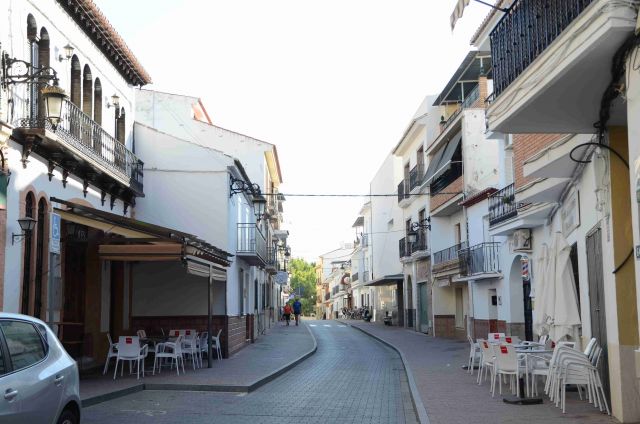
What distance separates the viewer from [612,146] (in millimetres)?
8797

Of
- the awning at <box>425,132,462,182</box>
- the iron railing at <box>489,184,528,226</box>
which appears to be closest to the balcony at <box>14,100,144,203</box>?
the iron railing at <box>489,184,528,226</box>

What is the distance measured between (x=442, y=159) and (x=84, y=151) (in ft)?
60.5

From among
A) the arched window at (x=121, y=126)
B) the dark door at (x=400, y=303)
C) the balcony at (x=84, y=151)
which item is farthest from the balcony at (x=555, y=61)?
the dark door at (x=400, y=303)

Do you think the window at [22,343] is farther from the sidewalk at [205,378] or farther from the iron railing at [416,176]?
the iron railing at [416,176]

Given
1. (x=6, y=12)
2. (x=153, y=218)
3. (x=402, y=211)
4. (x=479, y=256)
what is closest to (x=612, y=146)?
(x=6, y=12)

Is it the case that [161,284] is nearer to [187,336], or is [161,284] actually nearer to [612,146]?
[187,336]

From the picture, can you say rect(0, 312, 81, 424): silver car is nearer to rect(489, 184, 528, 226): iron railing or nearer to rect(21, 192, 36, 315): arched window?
rect(21, 192, 36, 315): arched window

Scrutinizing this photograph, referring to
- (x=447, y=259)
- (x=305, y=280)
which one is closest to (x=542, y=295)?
(x=447, y=259)

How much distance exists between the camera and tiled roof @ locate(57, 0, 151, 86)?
53.3 feet

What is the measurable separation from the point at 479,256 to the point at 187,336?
11900 millimetres

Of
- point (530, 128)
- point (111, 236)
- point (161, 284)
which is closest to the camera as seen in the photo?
point (530, 128)

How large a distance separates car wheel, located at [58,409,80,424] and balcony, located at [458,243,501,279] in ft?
62.5

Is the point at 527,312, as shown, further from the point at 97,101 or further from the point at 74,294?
the point at 97,101

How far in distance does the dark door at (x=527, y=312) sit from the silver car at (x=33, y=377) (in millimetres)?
17672
